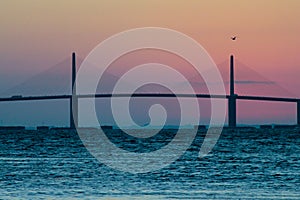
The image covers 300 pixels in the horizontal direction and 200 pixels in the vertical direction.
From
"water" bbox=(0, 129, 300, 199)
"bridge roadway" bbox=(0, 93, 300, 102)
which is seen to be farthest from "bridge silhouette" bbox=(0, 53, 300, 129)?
"water" bbox=(0, 129, 300, 199)

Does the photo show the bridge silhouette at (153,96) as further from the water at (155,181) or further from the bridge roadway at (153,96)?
the water at (155,181)

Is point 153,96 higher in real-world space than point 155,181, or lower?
higher

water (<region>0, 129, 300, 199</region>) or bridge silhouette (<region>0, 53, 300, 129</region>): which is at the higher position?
bridge silhouette (<region>0, 53, 300, 129</region>)

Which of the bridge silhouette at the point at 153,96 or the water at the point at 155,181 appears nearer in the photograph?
the water at the point at 155,181

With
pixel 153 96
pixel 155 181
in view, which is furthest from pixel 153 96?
pixel 155 181

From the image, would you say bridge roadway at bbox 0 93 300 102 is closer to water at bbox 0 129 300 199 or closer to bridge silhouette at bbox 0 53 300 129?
bridge silhouette at bbox 0 53 300 129

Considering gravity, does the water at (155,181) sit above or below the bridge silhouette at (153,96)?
below

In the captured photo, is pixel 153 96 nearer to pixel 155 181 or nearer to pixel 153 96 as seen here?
pixel 153 96

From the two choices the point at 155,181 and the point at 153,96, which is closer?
the point at 155,181

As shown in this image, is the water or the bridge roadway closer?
the water

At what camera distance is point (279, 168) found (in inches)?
1901

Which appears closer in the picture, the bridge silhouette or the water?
the water

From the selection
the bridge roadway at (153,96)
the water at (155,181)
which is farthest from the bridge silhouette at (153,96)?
the water at (155,181)

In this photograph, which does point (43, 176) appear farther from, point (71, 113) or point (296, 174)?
point (71, 113)
